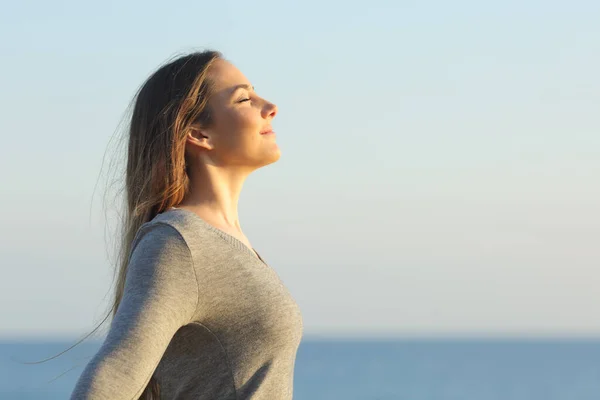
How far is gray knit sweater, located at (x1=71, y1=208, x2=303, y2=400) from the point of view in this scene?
2.31 meters

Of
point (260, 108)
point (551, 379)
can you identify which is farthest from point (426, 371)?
point (260, 108)

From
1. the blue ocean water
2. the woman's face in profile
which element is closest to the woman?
the woman's face in profile

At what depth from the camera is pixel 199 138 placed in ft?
9.04

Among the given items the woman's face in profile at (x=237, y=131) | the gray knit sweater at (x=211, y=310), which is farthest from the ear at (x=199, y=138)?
the gray knit sweater at (x=211, y=310)

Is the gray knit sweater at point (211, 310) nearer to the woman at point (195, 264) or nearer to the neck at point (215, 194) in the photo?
the woman at point (195, 264)

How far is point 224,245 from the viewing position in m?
2.56

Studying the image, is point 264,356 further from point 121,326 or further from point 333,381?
point 333,381

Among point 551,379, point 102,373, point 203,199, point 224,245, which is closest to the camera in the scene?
point 102,373

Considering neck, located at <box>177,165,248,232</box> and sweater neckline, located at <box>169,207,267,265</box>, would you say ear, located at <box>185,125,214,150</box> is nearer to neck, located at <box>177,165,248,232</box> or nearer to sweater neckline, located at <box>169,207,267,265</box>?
neck, located at <box>177,165,248,232</box>

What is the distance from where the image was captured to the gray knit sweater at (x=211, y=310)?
2.31 m

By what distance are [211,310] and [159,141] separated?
1.60 ft

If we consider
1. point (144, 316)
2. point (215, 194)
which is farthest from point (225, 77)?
point (144, 316)

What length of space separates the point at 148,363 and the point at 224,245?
46 cm

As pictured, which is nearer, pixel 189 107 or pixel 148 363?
pixel 148 363
